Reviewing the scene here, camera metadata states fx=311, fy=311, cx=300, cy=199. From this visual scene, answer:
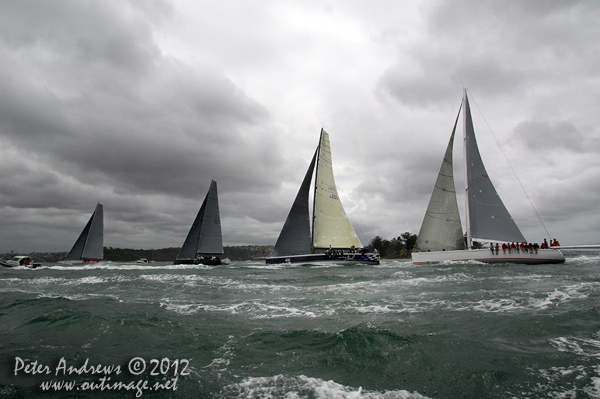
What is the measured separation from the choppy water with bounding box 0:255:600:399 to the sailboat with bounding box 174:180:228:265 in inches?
1545

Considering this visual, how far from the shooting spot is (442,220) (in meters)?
34.5

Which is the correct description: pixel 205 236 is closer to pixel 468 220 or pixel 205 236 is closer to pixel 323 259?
pixel 323 259

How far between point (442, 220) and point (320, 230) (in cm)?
1405

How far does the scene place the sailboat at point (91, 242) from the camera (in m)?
58.0

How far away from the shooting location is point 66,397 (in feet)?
14.2

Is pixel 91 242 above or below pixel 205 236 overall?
below

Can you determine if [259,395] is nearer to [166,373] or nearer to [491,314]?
[166,373]

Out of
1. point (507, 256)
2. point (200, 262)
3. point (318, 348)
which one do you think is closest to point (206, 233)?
point (200, 262)

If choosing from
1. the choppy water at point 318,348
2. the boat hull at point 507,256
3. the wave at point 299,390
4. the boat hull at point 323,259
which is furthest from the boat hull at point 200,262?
the wave at point 299,390

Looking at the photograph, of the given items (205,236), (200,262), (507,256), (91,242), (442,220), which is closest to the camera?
(507,256)

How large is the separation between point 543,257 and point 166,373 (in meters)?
35.9

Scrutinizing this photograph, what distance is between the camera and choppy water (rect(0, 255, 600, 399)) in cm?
461

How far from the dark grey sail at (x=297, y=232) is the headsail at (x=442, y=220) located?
13.0 metres

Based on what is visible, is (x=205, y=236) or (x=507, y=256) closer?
(x=507, y=256)
